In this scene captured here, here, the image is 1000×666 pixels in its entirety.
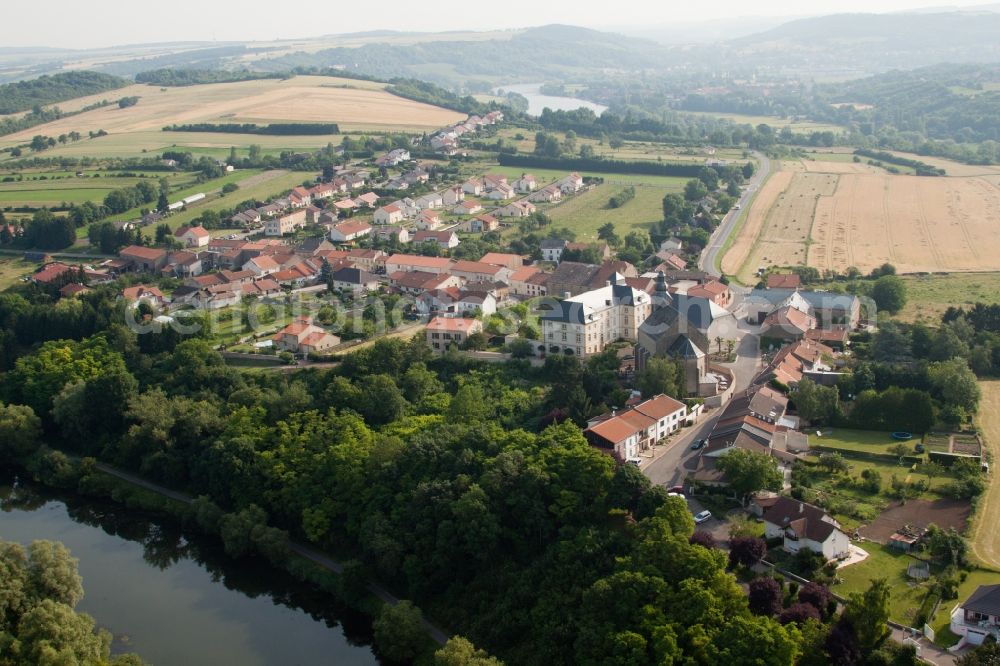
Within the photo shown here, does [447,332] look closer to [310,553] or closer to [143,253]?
[310,553]

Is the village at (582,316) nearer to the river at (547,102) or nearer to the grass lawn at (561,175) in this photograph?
the grass lawn at (561,175)

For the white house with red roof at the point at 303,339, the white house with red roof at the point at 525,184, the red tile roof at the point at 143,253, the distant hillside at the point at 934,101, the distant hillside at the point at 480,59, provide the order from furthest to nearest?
the distant hillside at the point at 480,59, the distant hillside at the point at 934,101, the white house with red roof at the point at 525,184, the red tile roof at the point at 143,253, the white house with red roof at the point at 303,339

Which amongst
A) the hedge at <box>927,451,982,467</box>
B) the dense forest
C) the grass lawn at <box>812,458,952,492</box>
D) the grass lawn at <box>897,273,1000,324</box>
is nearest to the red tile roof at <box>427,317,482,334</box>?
the dense forest

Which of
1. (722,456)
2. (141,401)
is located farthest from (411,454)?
(141,401)

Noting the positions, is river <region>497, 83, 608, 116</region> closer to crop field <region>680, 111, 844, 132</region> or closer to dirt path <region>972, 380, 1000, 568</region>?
crop field <region>680, 111, 844, 132</region>

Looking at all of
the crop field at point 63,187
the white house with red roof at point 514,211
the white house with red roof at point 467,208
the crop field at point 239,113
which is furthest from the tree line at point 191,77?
the white house with red roof at point 514,211

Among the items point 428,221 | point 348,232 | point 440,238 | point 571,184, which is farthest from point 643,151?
point 348,232
